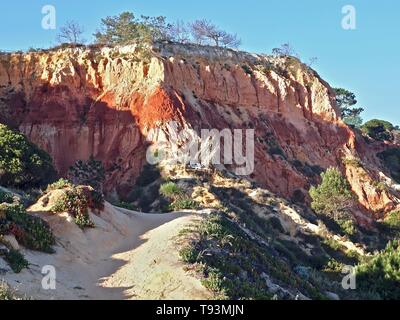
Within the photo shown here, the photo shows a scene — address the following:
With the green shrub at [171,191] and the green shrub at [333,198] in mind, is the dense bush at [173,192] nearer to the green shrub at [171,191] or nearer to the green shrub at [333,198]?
the green shrub at [171,191]

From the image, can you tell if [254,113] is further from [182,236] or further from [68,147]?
[182,236]

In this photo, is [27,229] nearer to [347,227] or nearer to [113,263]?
[113,263]

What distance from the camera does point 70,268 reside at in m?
17.1

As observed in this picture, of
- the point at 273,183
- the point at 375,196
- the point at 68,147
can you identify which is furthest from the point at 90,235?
the point at 375,196

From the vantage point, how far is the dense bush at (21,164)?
28.8 m

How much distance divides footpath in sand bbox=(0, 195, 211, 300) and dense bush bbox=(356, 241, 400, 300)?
6682 millimetres

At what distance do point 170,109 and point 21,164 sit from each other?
52.7ft

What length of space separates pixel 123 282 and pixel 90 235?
412 cm

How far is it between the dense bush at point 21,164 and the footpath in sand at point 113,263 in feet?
26.1

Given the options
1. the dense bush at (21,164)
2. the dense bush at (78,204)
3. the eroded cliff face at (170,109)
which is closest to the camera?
the dense bush at (78,204)

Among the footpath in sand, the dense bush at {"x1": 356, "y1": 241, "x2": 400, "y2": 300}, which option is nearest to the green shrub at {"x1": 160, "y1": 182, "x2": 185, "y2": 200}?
the footpath in sand

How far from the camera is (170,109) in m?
43.7

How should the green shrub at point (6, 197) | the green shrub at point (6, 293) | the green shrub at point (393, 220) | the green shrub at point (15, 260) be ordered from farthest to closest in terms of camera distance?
1. the green shrub at point (393, 220)
2. the green shrub at point (6, 197)
3. the green shrub at point (15, 260)
4. the green shrub at point (6, 293)

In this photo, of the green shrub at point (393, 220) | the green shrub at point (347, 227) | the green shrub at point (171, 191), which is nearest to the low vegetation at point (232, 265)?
the green shrub at point (171, 191)
